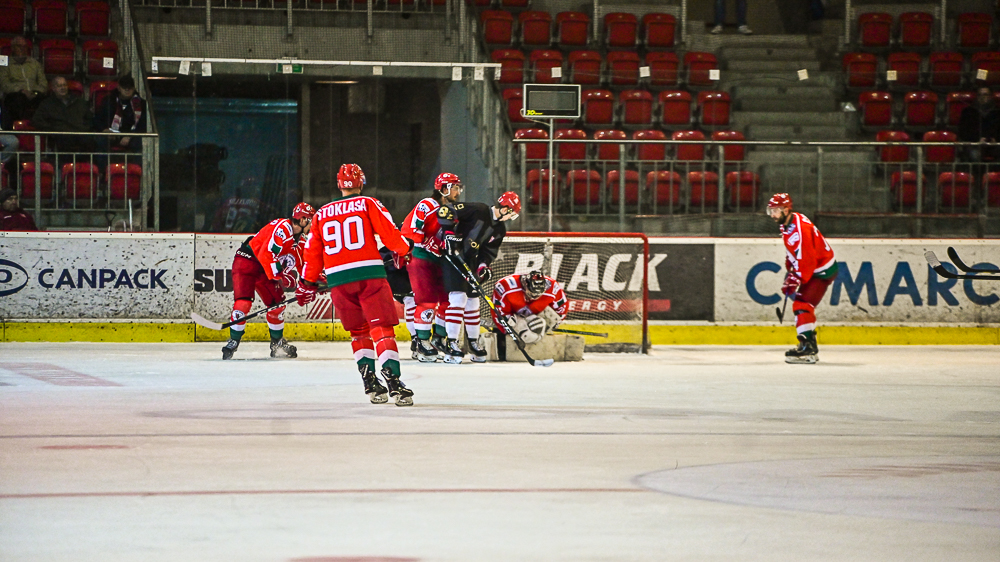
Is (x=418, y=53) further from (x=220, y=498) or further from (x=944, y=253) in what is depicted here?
(x=220, y=498)

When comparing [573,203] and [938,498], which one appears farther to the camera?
[573,203]

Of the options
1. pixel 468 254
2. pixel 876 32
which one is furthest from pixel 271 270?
pixel 876 32

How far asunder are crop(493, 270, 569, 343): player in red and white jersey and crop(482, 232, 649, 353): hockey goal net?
1.17m

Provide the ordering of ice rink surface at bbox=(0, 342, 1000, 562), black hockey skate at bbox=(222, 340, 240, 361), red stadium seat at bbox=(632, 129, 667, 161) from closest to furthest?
ice rink surface at bbox=(0, 342, 1000, 562), black hockey skate at bbox=(222, 340, 240, 361), red stadium seat at bbox=(632, 129, 667, 161)

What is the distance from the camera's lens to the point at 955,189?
488 inches

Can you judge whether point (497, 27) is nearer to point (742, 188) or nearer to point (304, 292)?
point (742, 188)

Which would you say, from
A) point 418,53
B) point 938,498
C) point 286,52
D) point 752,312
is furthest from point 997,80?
point 938,498

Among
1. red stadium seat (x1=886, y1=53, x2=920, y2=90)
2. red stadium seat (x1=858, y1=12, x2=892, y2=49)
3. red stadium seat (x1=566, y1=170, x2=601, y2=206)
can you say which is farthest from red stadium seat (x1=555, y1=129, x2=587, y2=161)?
red stadium seat (x1=858, y1=12, x2=892, y2=49)

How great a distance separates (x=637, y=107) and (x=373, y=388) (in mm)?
8059

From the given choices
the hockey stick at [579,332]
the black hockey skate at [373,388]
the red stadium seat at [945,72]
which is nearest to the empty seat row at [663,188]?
A: the hockey stick at [579,332]

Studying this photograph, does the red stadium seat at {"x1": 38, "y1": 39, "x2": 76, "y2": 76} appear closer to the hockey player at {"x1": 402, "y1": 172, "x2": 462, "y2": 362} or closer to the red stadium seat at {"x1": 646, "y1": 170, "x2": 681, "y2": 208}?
the hockey player at {"x1": 402, "y1": 172, "x2": 462, "y2": 362}

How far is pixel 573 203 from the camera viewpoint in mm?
12195

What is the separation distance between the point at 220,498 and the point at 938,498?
8.40 feet

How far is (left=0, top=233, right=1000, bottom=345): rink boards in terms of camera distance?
11.6m
